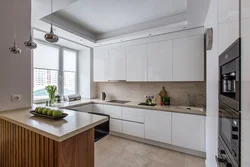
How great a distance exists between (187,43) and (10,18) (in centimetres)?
303

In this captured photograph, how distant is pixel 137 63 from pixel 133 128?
5.17 ft

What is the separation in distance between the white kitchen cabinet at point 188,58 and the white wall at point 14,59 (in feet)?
8.92

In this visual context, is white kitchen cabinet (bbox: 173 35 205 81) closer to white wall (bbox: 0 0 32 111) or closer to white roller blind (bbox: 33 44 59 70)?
white wall (bbox: 0 0 32 111)

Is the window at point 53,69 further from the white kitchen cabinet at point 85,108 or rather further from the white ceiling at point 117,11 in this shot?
the white ceiling at point 117,11

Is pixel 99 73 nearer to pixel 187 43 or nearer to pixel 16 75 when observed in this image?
pixel 16 75

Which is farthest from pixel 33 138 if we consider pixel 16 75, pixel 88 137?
pixel 16 75

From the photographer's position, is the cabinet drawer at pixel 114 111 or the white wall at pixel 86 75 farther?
the white wall at pixel 86 75

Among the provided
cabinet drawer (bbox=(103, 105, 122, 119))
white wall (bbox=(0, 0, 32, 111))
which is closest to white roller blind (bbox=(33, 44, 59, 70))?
white wall (bbox=(0, 0, 32, 111))

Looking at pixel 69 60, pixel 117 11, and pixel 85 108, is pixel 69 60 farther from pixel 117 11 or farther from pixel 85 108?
pixel 117 11

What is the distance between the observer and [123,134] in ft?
10.3

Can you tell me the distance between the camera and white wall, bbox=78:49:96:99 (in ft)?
12.9

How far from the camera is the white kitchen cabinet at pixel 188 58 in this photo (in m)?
2.45

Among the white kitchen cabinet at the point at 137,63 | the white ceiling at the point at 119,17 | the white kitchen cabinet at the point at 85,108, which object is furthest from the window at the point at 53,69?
the white kitchen cabinet at the point at 137,63

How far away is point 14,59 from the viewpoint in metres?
1.82
